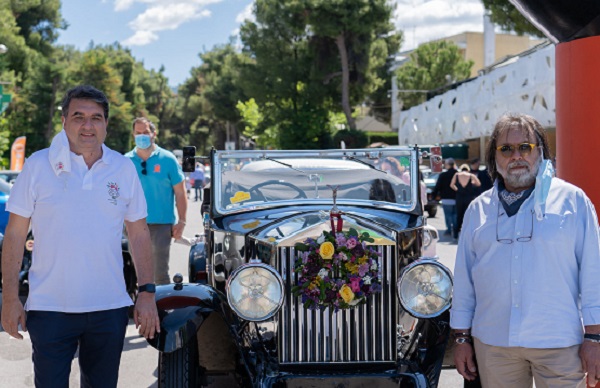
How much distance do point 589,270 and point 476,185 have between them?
36.3 ft

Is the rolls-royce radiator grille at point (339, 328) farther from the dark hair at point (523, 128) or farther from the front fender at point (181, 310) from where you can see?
the dark hair at point (523, 128)

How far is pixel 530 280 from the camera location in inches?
125

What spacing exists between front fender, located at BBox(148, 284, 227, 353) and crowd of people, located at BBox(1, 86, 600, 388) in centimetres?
34

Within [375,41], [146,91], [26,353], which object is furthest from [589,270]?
[146,91]

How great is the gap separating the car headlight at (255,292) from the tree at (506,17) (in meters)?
21.0

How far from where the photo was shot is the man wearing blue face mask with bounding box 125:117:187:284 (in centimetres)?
666

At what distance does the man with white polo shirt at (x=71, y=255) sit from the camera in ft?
11.0

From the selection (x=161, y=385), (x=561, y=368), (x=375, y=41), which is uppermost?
(x=375, y=41)

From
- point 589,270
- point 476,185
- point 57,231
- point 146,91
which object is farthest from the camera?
point 146,91

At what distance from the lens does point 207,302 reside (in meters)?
4.28

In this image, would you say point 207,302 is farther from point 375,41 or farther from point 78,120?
point 375,41

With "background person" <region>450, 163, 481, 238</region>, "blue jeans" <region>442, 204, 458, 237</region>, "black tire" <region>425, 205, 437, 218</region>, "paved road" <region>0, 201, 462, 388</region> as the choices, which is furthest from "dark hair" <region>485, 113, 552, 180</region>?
"black tire" <region>425, 205, 437, 218</region>

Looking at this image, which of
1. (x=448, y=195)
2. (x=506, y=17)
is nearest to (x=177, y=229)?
(x=448, y=195)

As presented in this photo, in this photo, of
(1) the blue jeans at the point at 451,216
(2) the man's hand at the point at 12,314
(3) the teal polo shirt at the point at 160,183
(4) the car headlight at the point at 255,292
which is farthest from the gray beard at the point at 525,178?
(1) the blue jeans at the point at 451,216
